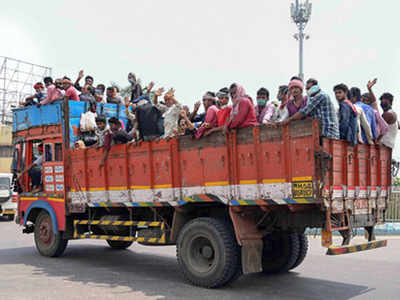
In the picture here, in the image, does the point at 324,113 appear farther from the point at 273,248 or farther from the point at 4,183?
the point at 4,183

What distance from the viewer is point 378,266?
8.45 meters

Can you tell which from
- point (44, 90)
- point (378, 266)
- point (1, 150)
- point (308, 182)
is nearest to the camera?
point (308, 182)

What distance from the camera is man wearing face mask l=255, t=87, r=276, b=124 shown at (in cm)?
718

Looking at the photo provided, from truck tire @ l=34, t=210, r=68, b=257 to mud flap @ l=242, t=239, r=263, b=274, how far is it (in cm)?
455

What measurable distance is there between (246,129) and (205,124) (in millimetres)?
851

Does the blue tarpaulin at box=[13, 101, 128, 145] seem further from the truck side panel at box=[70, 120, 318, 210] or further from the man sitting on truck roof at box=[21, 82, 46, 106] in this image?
the truck side panel at box=[70, 120, 318, 210]

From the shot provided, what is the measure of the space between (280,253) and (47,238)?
15.8 feet

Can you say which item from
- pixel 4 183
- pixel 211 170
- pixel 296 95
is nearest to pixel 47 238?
pixel 211 170

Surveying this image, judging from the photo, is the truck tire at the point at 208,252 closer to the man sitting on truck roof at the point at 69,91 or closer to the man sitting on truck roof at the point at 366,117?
the man sitting on truck roof at the point at 366,117

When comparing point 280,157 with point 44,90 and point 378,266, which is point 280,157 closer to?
point 378,266

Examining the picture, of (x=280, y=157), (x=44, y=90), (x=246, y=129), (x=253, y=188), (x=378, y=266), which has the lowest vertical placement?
(x=378, y=266)

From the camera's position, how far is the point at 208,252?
6.63 m

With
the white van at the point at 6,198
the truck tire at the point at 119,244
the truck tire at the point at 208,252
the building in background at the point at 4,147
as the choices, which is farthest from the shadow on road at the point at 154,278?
the building in background at the point at 4,147

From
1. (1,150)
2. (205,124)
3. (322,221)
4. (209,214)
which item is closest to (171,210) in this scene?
(209,214)
